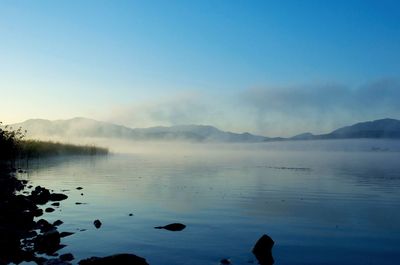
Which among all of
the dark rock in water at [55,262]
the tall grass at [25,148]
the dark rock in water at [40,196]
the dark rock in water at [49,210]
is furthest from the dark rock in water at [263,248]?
the tall grass at [25,148]

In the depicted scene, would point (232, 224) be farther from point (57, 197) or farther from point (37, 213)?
point (57, 197)

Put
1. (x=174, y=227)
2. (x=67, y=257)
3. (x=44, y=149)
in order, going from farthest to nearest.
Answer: (x=44, y=149) < (x=174, y=227) < (x=67, y=257)

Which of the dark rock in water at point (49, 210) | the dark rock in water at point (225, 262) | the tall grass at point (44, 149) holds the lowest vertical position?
the dark rock in water at point (225, 262)

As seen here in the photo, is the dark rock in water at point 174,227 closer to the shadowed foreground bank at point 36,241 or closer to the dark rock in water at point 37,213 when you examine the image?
the shadowed foreground bank at point 36,241

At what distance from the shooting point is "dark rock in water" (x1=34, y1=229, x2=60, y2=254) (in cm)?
2368

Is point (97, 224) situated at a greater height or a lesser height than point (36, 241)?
lesser

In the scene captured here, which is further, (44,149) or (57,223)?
(44,149)

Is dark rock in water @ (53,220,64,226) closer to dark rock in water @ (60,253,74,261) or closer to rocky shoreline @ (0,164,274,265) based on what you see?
rocky shoreline @ (0,164,274,265)

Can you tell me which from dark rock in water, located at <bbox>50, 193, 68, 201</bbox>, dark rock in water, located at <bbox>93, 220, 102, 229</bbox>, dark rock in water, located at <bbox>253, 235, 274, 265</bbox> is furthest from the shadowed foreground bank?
dark rock in water, located at <bbox>50, 193, 68, 201</bbox>

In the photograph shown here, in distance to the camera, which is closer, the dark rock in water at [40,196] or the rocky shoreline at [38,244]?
the rocky shoreline at [38,244]

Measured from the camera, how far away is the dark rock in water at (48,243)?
23.7 metres

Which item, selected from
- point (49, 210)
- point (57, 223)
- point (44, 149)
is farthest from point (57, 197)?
point (44, 149)

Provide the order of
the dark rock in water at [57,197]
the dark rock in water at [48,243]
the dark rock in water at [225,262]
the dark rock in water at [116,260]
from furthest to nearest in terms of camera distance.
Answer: the dark rock in water at [57,197]
the dark rock in water at [48,243]
the dark rock in water at [225,262]
the dark rock in water at [116,260]

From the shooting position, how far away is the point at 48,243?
24.5m
